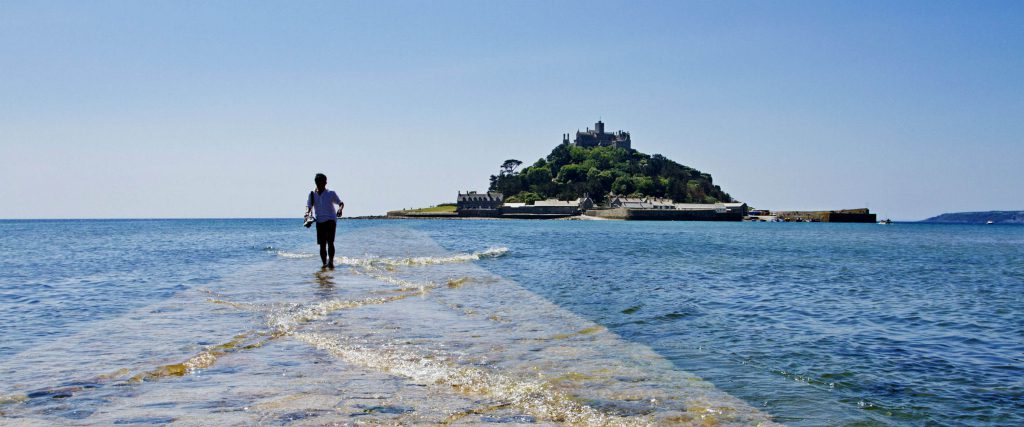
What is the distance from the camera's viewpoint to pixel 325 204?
658 inches

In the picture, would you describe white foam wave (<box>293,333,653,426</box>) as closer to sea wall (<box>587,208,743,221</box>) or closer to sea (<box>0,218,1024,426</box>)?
sea (<box>0,218,1024,426</box>)

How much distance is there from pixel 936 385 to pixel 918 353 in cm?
189

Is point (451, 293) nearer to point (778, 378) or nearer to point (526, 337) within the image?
point (526, 337)

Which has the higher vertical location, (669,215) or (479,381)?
(669,215)

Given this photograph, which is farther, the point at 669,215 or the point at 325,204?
the point at 669,215

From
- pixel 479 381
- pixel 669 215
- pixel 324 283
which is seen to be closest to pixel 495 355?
pixel 479 381

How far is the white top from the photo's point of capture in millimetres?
16719

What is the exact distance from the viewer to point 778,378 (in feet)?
20.8

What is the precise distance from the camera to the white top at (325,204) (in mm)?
Result: 16719

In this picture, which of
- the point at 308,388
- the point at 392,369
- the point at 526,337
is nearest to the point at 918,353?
the point at 526,337

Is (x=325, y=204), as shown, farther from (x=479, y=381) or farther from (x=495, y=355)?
(x=479, y=381)

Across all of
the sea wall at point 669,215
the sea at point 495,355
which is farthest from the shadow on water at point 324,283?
the sea wall at point 669,215

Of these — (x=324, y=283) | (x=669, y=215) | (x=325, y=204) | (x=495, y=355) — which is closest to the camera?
(x=495, y=355)

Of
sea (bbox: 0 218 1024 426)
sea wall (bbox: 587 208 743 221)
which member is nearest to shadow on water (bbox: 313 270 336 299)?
sea (bbox: 0 218 1024 426)
